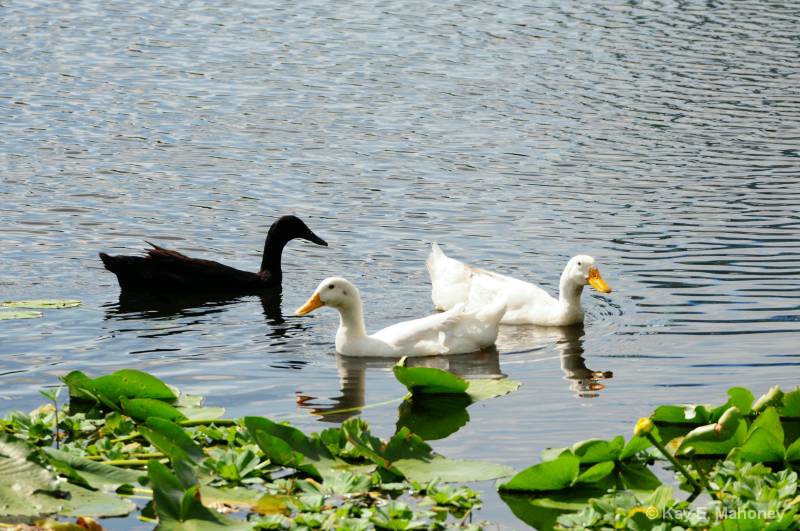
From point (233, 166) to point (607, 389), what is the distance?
9.35 meters

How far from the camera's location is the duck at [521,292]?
12.6 metres

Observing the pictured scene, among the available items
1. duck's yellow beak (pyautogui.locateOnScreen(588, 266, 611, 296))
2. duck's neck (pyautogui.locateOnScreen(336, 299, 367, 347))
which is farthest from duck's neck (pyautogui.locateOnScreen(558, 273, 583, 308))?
duck's neck (pyautogui.locateOnScreen(336, 299, 367, 347))

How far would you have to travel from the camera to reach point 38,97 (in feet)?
73.9

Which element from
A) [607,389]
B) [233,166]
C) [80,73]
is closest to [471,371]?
[607,389]

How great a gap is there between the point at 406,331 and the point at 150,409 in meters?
3.67

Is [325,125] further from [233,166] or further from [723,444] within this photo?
[723,444]

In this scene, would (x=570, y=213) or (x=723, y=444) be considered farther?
(x=570, y=213)

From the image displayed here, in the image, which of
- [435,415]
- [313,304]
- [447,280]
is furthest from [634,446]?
[447,280]

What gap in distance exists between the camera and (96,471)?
7.11 meters

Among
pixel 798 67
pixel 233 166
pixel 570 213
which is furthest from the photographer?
pixel 798 67

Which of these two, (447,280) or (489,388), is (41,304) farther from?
(489,388)

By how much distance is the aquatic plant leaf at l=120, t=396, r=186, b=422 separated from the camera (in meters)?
8.13

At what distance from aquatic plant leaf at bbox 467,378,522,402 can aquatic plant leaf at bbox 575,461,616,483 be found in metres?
1.82

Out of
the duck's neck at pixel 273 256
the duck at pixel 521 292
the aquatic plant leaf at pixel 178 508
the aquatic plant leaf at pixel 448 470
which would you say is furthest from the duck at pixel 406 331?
the aquatic plant leaf at pixel 178 508
